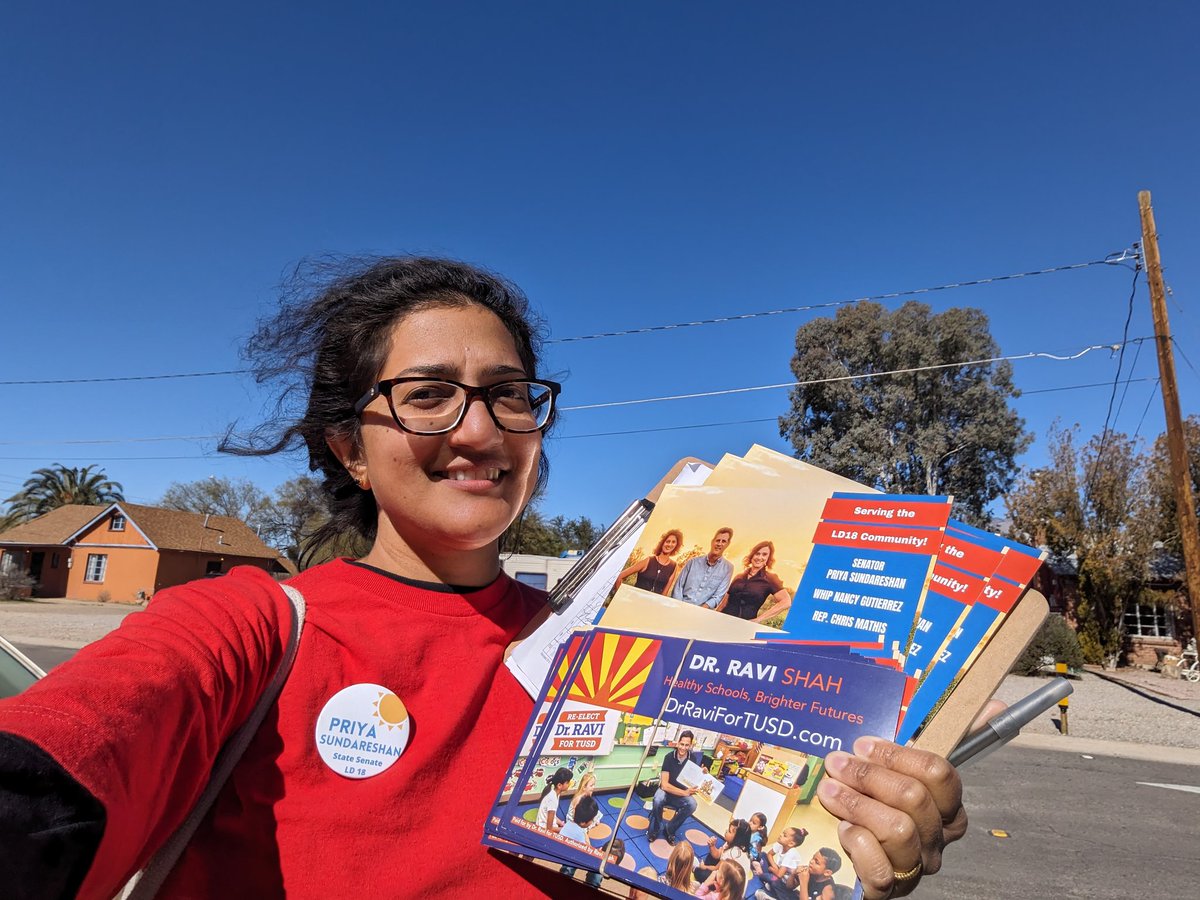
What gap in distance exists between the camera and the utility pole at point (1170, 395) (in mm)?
11008

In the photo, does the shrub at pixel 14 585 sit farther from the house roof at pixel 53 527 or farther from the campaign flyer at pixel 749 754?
the campaign flyer at pixel 749 754

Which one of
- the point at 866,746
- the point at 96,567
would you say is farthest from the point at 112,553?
the point at 866,746

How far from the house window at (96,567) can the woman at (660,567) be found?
38.8m

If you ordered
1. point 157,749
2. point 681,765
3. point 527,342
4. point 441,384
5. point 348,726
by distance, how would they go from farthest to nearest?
point 527,342 < point 441,384 < point 348,726 < point 681,765 < point 157,749

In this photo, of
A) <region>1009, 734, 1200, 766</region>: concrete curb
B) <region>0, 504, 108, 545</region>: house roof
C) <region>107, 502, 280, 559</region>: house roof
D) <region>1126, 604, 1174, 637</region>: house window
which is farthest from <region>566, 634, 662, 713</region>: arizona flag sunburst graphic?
<region>0, 504, 108, 545</region>: house roof

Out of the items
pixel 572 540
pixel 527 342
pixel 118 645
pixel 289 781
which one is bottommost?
pixel 572 540

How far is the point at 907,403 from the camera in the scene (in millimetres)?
22250

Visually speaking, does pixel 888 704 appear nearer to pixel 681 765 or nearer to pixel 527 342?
pixel 681 765

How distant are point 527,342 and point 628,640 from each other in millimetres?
947

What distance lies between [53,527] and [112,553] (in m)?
4.72

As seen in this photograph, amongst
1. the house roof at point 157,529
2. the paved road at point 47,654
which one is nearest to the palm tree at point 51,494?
the house roof at point 157,529

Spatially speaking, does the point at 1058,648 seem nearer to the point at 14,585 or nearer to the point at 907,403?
the point at 907,403

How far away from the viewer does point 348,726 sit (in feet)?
3.76

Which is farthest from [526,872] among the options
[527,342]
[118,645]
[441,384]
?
[527,342]
